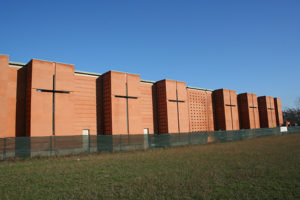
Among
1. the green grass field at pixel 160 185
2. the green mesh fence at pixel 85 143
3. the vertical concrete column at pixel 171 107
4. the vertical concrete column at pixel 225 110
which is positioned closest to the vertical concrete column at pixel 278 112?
the vertical concrete column at pixel 225 110

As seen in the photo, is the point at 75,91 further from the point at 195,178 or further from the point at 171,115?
the point at 195,178

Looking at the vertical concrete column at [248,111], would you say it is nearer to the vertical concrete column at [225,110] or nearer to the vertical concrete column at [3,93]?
the vertical concrete column at [225,110]

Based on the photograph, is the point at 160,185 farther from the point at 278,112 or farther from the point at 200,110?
the point at 278,112

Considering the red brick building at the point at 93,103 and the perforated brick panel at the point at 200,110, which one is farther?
the perforated brick panel at the point at 200,110

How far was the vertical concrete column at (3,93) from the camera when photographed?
18.8 meters

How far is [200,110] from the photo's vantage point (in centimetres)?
3731

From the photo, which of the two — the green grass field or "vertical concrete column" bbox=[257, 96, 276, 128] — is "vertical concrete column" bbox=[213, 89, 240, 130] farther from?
the green grass field

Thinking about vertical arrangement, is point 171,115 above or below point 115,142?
above

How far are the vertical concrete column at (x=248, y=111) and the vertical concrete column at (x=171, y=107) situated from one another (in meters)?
18.2

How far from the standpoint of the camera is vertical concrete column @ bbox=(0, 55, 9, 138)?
18.8 metres

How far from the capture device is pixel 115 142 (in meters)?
21.8

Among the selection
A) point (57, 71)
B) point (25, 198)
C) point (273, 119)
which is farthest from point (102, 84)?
point (273, 119)

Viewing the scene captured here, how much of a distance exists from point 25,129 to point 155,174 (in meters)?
16.3

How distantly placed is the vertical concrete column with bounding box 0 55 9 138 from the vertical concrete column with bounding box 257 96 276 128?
4905 cm
